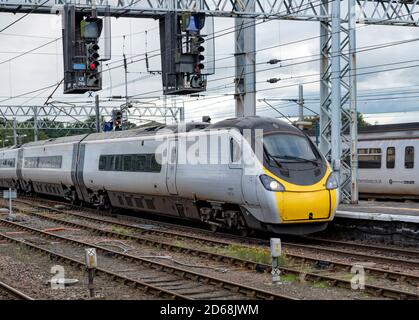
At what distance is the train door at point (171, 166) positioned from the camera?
18.3 meters

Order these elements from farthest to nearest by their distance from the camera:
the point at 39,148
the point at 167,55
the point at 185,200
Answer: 1. the point at 39,148
2. the point at 167,55
3. the point at 185,200

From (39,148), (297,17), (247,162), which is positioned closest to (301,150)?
(247,162)

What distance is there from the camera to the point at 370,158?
25938 mm

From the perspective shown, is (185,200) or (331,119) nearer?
(185,200)

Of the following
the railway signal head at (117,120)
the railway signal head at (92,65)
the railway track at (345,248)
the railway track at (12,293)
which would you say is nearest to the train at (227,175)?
the railway track at (345,248)

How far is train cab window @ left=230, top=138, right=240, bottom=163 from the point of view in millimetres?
15630

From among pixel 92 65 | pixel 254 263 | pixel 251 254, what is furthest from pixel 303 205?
pixel 92 65

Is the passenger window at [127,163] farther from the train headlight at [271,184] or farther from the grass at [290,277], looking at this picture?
the grass at [290,277]

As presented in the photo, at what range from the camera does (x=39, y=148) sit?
1314 inches

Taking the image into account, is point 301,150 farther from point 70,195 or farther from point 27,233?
point 70,195

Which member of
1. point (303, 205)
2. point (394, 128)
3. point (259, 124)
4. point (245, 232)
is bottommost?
point (245, 232)

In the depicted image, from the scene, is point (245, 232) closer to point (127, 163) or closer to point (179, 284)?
point (179, 284)

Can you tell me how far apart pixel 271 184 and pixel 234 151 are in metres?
1.51
